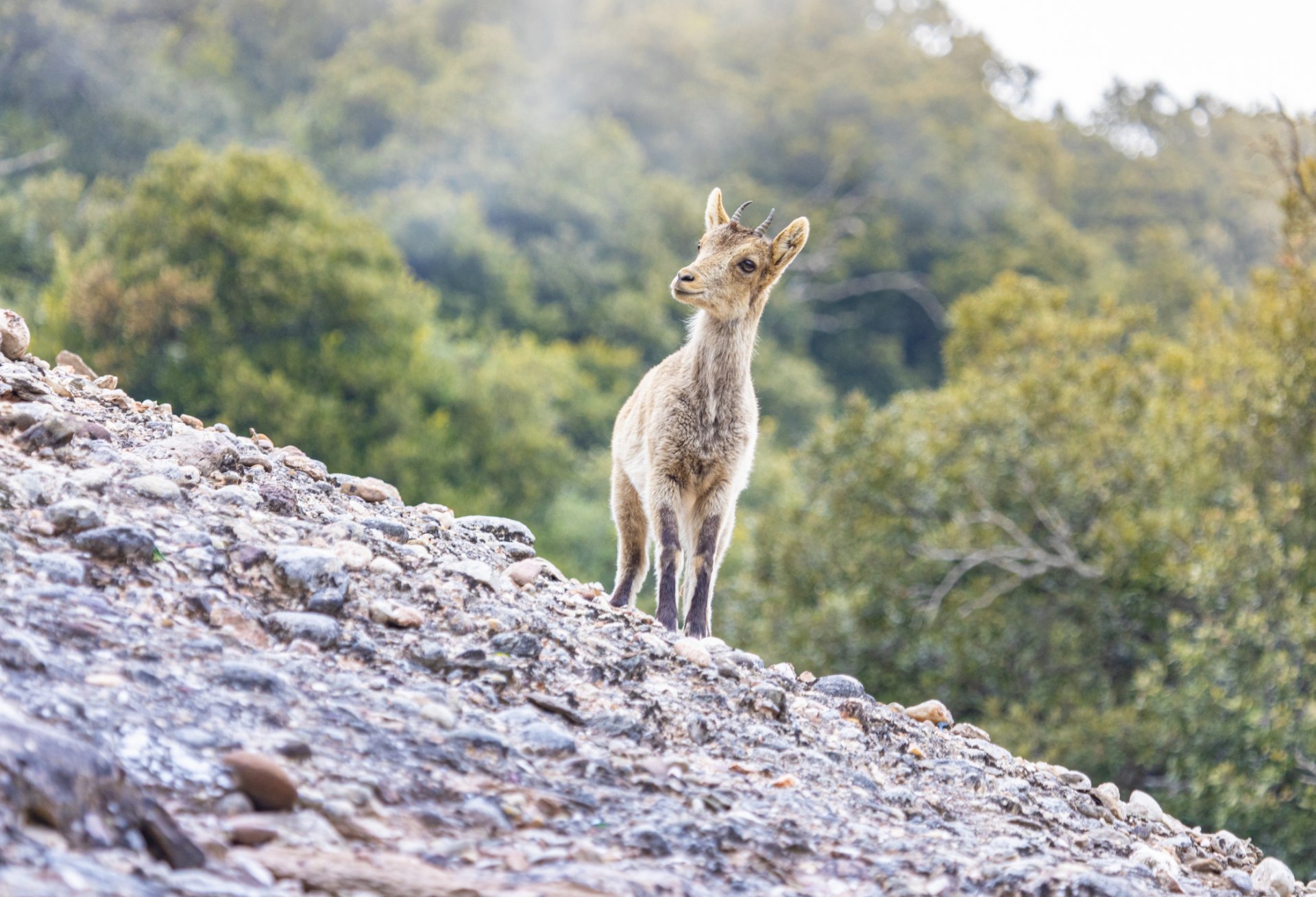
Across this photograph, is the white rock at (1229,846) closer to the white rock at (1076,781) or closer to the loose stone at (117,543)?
the white rock at (1076,781)

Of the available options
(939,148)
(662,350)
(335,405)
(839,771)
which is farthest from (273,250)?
(939,148)

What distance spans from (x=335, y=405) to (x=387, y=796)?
26.3 meters

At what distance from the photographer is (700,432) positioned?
895 cm

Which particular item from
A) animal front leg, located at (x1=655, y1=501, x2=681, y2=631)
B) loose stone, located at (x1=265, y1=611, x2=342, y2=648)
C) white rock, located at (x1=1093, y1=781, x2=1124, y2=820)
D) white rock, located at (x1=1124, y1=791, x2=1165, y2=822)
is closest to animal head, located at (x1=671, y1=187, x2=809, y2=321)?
animal front leg, located at (x1=655, y1=501, x2=681, y2=631)

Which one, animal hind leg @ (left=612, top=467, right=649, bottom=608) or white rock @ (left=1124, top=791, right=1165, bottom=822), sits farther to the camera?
animal hind leg @ (left=612, top=467, right=649, bottom=608)

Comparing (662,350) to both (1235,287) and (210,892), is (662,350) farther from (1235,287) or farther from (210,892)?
(210,892)

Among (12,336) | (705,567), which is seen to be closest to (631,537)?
(705,567)

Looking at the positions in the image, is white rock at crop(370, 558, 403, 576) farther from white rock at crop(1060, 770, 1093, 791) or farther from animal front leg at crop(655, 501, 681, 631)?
white rock at crop(1060, 770, 1093, 791)

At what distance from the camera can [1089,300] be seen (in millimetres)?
47875

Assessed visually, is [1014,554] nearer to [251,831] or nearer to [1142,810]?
[1142,810]

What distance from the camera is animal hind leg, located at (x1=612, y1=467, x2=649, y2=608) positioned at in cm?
970

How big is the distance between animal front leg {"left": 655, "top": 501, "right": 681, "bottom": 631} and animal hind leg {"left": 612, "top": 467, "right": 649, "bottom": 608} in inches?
33.2

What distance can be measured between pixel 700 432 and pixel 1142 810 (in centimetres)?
353

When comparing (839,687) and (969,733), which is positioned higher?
(969,733)
